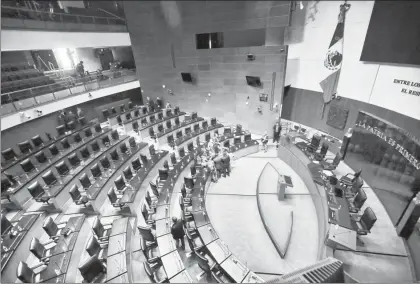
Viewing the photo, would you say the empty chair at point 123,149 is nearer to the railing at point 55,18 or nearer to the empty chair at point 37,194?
the empty chair at point 37,194

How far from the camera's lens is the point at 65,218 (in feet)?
22.2

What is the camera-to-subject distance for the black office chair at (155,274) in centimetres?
417

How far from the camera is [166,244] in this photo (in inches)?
197

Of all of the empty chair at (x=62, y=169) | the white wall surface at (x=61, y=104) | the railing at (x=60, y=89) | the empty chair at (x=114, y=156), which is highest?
the railing at (x=60, y=89)

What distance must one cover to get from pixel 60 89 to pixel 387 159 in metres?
15.3

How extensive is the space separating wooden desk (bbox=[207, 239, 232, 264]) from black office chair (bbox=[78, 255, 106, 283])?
244cm

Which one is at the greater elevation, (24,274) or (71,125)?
(71,125)

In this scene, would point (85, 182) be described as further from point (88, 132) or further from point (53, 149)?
point (88, 132)

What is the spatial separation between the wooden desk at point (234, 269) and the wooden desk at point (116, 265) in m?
2.15

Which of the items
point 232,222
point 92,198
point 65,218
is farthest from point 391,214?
point 65,218

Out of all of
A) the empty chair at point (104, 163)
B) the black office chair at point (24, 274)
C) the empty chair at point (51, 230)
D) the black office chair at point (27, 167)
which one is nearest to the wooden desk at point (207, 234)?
the black office chair at point (24, 274)

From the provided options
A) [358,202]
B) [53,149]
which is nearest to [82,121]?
[53,149]

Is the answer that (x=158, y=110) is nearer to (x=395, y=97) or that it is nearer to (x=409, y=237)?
(x=395, y=97)

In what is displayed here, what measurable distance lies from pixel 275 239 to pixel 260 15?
5.90 m
